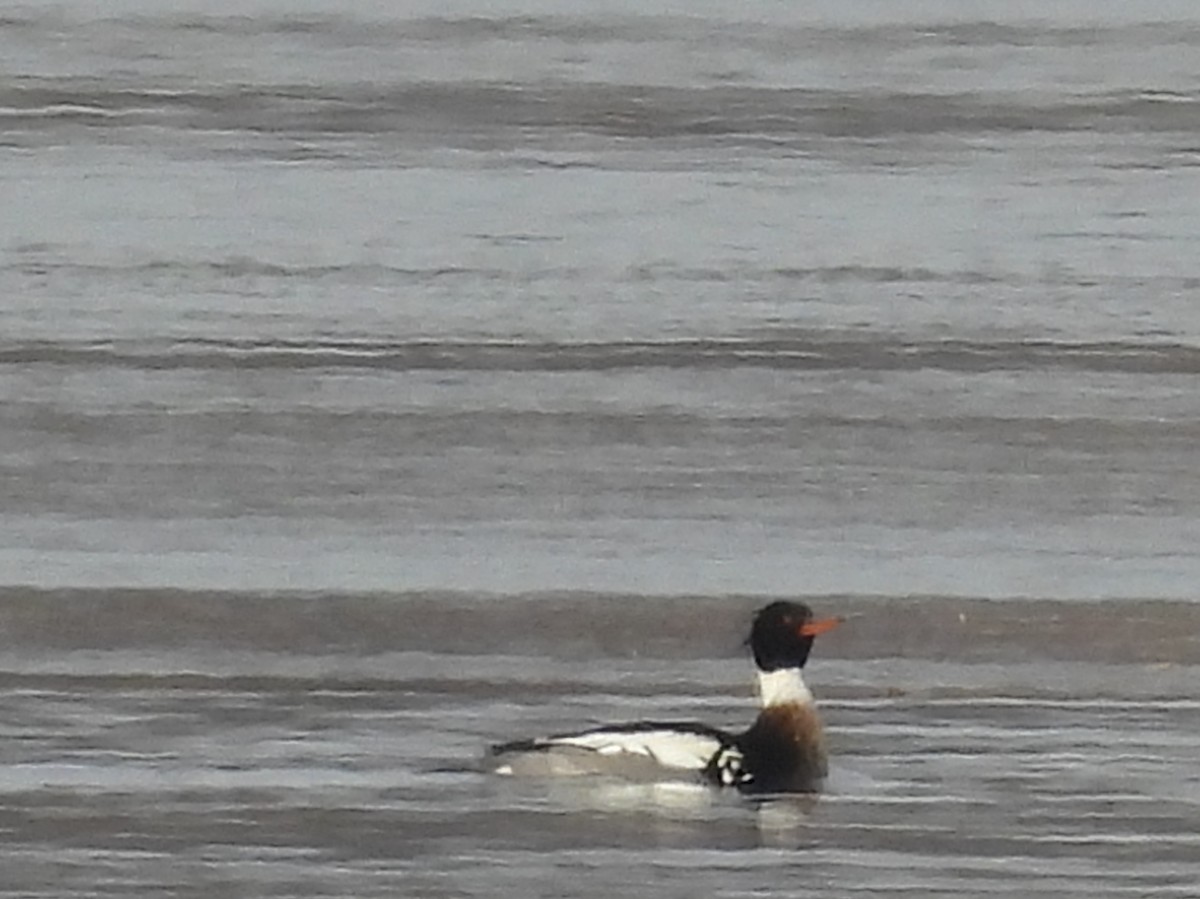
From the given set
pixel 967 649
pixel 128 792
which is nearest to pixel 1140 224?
pixel 967 649

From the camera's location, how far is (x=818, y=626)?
333 centimetres

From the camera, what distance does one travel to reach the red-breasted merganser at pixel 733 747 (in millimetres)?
3154

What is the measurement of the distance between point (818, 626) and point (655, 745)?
0.22 metres

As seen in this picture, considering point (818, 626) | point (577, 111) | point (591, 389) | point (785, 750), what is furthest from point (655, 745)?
point (577, 111)

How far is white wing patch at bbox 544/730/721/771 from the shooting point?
3148mm

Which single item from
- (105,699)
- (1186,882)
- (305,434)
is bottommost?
(1186,882)

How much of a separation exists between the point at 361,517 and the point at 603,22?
1.38 ft

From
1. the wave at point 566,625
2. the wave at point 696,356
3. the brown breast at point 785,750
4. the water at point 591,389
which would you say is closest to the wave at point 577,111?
the water at point 591,389

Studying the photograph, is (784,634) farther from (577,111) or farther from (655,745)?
(577,111)

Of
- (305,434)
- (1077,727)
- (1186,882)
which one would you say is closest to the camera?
(1186,882)

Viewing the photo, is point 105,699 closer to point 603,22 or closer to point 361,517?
point 361,517

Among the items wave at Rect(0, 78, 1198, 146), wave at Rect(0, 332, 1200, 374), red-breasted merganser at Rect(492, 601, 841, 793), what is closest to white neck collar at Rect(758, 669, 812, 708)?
red-breasted merganser at Rect(492, 601, 841, 793)

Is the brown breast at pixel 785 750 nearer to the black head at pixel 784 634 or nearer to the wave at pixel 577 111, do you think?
the black head at pixel 784 634

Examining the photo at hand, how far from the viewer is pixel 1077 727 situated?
325 cm
